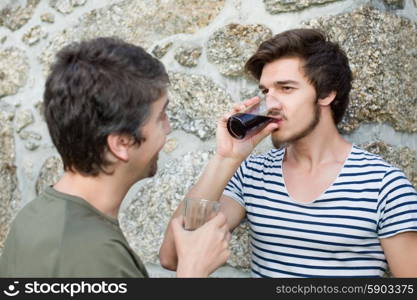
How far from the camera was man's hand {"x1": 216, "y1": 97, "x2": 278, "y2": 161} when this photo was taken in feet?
6.51

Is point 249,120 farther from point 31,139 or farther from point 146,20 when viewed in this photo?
point 31,139

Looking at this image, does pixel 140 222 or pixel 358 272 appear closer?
pixel 358 272

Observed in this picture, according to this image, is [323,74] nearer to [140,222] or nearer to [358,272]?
[358,272]

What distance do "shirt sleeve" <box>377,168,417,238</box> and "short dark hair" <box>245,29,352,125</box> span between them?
0.38m

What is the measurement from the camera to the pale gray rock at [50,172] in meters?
2.54

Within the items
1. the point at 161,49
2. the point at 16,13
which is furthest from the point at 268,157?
the point at 16,13

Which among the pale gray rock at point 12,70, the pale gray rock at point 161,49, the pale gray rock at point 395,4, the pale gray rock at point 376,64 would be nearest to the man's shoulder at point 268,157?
the pale gray rock at point 376,64

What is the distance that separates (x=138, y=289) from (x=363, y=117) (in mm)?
1169

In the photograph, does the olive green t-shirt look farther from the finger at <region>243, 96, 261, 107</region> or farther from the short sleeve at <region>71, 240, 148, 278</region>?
the finger at <region>243, 96, 261, 107</region>

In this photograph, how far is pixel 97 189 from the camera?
131 cm

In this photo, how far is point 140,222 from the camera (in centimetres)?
226

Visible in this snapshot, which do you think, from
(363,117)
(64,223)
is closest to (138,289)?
(64,223)

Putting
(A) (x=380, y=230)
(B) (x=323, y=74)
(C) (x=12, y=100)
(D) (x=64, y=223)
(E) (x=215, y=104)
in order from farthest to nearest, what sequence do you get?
(C) (x=12, y=100), (E) (x=215, y=104), (B) (x=323, y=74), (A) (x=380, y=230), (D) (x=64, y=223)

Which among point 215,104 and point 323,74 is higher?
point 323,74
